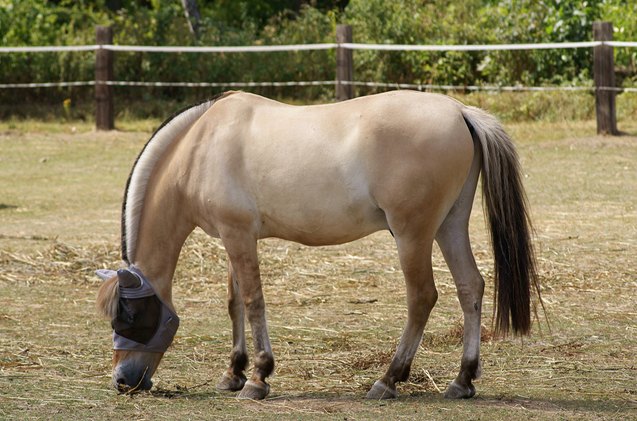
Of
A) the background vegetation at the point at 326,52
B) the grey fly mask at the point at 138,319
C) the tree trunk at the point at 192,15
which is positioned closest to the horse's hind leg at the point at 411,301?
the grey fly mask at the point at 138,319

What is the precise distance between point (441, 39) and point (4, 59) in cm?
759

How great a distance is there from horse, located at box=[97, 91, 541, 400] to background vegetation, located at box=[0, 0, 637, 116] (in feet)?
41.6

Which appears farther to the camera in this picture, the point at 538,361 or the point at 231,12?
the point at 231,12

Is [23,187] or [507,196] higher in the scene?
[507,196]

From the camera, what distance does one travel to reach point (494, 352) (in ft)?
20.2

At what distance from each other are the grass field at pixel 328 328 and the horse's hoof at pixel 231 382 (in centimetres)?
6

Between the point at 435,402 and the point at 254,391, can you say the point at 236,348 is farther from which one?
the point at 435,402

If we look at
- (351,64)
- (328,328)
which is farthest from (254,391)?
(351,64)

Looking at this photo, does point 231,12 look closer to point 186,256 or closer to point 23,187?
point 23,187

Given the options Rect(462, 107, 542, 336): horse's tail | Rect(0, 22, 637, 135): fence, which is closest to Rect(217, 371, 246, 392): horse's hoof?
Rect(462, 107, 542, 336): horse's tail

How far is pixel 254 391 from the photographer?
17.4 feet

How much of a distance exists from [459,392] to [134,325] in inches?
61.7

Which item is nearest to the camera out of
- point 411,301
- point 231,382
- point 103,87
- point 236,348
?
point 411,301

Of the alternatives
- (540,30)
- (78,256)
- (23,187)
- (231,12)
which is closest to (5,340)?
(78,256)
